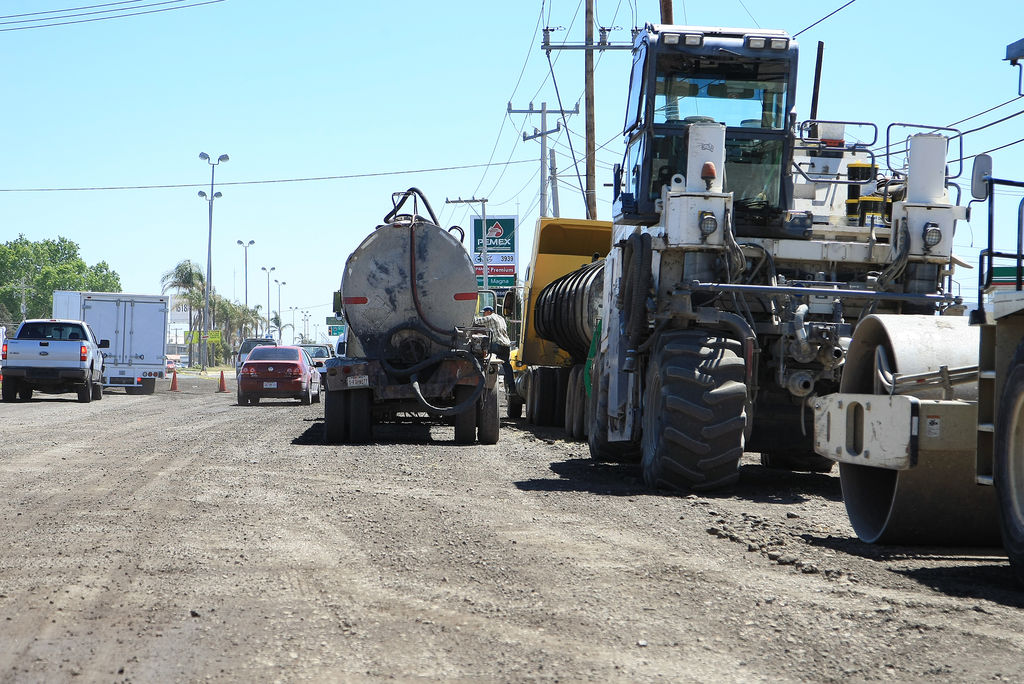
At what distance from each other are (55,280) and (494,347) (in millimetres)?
126145

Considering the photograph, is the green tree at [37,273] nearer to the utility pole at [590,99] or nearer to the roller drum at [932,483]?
the utility pole at [590,99]

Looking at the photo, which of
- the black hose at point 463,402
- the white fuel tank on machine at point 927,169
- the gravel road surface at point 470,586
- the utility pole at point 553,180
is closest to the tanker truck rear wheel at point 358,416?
the black hose at point 463,402

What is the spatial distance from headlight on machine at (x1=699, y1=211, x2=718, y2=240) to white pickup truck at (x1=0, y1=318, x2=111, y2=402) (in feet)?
71.9

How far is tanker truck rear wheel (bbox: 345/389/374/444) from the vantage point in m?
16.3

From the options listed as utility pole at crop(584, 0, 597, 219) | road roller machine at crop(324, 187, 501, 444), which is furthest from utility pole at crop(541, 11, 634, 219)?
road roller machine at crop(324, 187, 501, 444)

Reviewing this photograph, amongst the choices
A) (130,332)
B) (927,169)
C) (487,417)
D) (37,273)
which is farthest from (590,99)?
(37,273)

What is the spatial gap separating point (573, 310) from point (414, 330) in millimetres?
2486

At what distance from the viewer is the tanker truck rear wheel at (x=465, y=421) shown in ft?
53.5

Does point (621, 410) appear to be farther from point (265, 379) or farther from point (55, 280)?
point (55, 280)

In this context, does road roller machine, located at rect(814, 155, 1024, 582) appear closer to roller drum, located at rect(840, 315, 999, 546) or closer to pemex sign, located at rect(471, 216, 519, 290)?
roller drum, located at rect(840, 315, 999, 546)

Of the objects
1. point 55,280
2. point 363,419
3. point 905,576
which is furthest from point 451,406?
point 55,280

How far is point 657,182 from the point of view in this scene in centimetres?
1229

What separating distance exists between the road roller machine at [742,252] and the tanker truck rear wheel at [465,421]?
3573 mm

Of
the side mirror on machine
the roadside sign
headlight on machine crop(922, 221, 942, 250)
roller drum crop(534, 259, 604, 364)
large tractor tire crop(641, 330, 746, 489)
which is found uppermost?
the roadside sign
